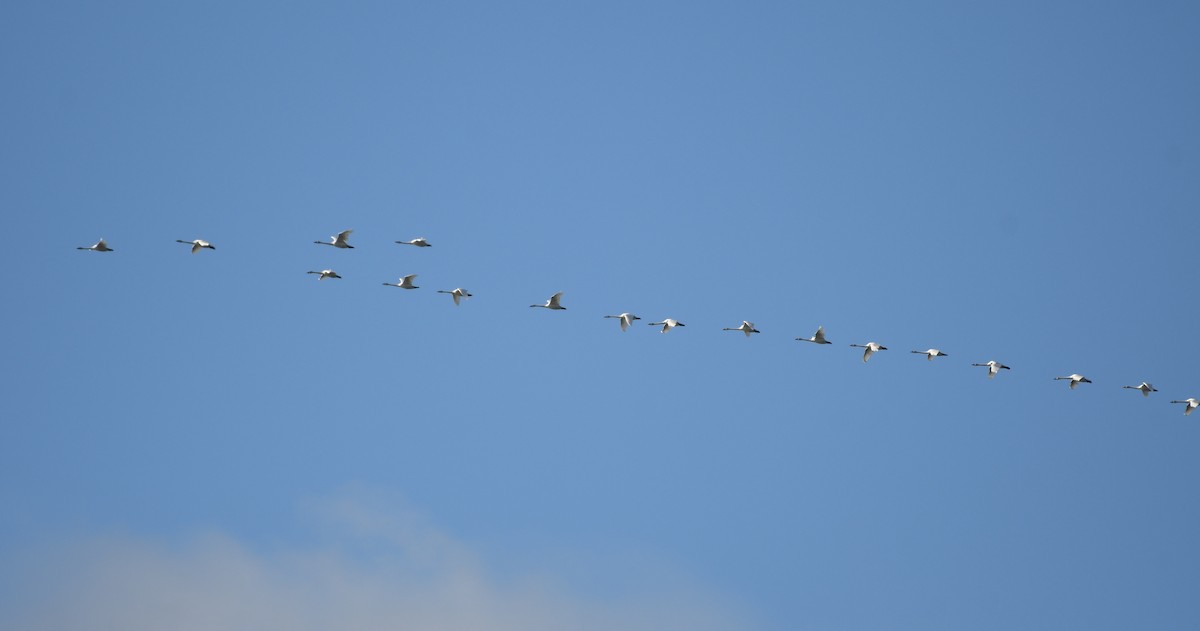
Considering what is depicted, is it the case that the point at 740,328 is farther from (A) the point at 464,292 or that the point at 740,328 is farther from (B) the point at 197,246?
(B) the point at 197,246

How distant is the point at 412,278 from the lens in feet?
447

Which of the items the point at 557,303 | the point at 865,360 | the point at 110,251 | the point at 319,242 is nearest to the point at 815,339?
the point at 865,360

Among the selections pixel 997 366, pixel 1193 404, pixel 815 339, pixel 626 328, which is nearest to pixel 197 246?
pixel 626 328

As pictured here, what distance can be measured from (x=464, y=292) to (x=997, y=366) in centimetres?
2944

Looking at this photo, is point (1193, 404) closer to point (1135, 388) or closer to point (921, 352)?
point (1135, 388)

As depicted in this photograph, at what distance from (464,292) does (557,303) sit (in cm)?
521

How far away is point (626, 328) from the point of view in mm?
135750

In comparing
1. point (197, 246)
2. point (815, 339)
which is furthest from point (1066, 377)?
point (197, 246)

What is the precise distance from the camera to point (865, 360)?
Result: 13588cm

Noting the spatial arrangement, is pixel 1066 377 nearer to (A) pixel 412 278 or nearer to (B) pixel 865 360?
(B) pixel 865 360

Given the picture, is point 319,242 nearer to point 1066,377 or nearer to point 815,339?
point 815,339

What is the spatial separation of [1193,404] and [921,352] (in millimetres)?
15377

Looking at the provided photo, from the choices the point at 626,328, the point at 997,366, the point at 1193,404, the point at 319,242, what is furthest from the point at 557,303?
the point at 1193,404

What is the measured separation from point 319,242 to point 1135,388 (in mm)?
44562
